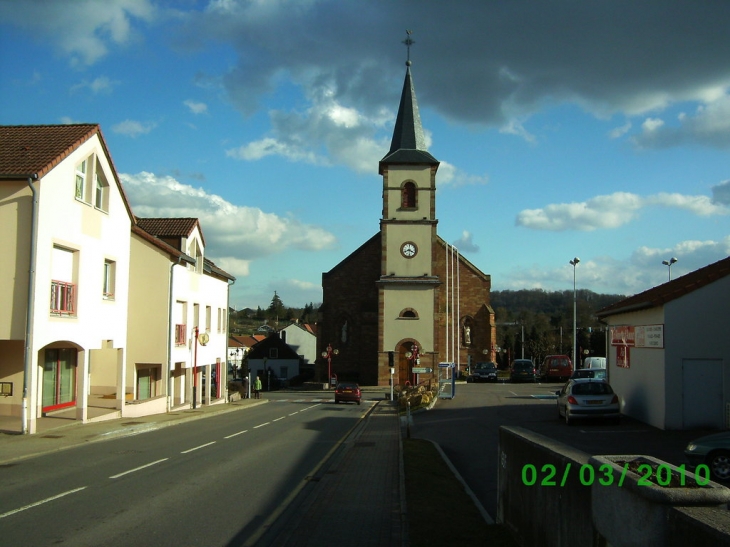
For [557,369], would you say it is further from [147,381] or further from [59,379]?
[59,379]

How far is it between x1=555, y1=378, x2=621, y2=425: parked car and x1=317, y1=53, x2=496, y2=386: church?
29348 mm

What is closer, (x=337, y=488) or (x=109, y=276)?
(x=337, y=488)

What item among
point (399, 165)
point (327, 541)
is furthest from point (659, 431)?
point (399, 165)

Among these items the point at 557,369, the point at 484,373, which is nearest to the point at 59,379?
the point at 484,373

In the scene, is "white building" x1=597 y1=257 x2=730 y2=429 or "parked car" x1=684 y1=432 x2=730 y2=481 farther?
"white building" x1=597 y1=257 x2=730 y2=429

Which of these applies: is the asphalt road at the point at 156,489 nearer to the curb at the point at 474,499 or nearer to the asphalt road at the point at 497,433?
the curb at the point at 474,499

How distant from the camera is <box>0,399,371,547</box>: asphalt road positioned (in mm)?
8328

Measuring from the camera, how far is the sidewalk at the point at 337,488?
833 centimetres

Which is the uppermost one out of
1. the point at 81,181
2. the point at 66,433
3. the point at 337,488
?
the point at 81,181

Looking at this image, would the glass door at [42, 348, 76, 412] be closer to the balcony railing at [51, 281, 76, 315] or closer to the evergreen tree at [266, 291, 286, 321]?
the balcony railing at [51, 281, 76, 315]

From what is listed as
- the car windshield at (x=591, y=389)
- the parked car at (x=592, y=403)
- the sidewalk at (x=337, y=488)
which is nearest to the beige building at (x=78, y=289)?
the sidewalk at (x=337, y=488)

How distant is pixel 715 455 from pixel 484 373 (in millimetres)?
42982

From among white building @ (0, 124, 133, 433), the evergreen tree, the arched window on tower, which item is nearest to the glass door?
white building @ (0, 124, 133, 433)

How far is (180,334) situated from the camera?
31.3m
